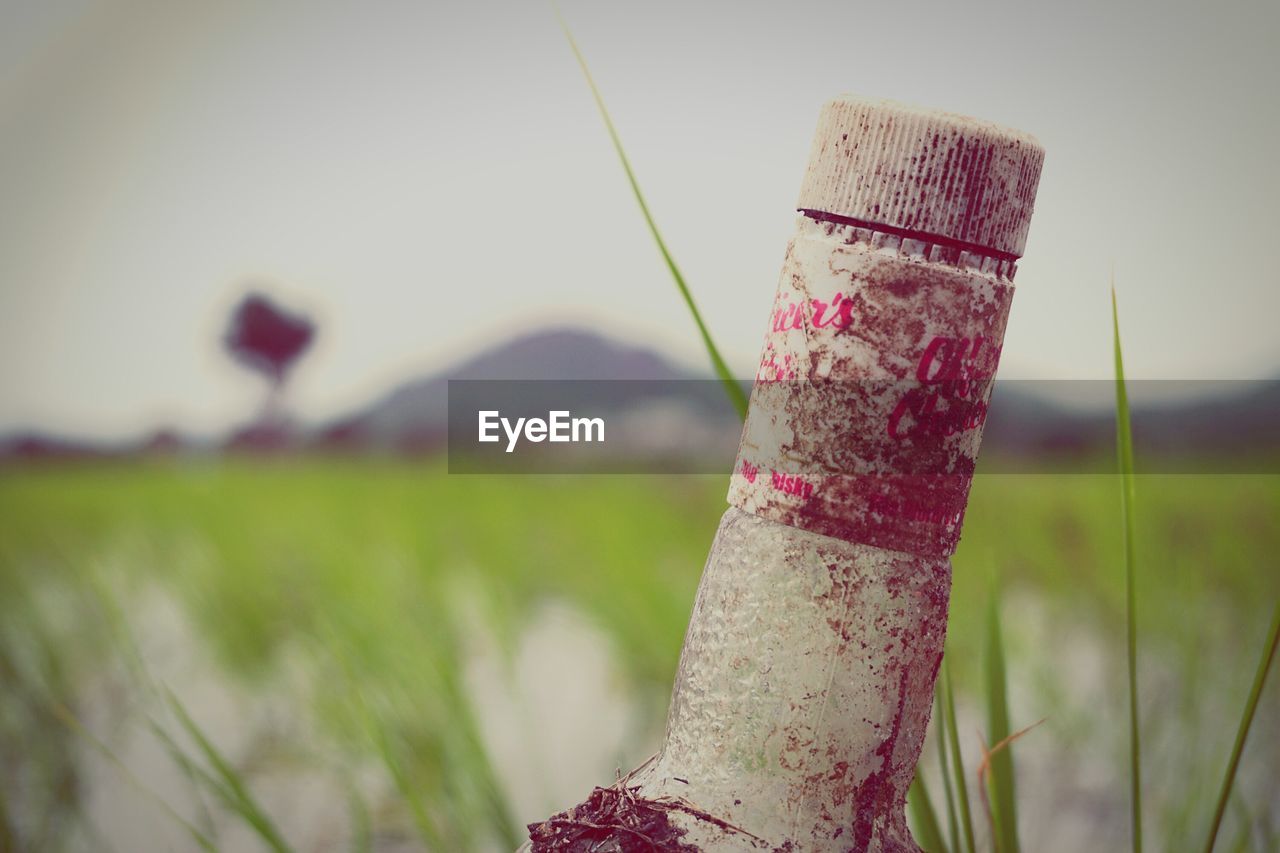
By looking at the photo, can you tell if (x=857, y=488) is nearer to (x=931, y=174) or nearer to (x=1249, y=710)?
(x=931, y=174)

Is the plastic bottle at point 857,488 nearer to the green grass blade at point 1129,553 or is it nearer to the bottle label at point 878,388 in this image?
the bottle label at point 878,388

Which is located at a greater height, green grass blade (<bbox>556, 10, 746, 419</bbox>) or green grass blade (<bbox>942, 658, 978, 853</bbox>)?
green grass blade (<bbox>556, 10, 746, 419</bbox>)

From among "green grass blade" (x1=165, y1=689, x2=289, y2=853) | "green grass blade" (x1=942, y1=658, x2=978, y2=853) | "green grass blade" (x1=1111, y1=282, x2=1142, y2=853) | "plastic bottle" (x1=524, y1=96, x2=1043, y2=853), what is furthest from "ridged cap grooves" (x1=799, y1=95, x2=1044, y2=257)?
"green grass blade" (x1=165, y1=689, x2=289, y2=853)

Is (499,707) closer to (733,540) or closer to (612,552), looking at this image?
(612,552)

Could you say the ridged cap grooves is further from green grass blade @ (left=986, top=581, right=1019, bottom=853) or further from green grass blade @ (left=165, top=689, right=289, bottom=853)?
green grass blade @ (left=165, top=689, right=289, bottom=853)

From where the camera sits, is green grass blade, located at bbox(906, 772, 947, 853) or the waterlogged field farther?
the waterlogged field

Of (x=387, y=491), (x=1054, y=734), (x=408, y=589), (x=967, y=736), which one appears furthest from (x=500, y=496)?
(x=1054, y=734)
